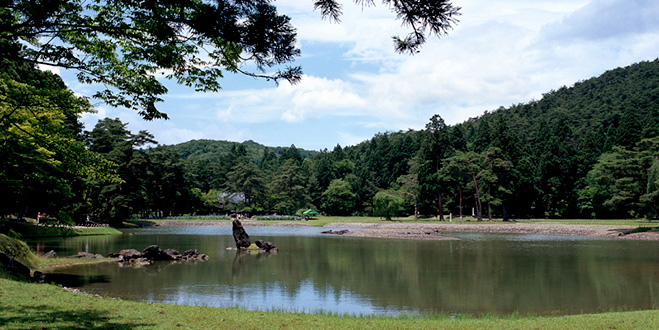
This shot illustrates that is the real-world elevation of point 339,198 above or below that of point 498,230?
above

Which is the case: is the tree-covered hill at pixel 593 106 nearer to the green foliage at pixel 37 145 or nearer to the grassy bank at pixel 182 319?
the grassy bank at pixel 182 319

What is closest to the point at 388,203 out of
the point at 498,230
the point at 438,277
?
the point at 498,230

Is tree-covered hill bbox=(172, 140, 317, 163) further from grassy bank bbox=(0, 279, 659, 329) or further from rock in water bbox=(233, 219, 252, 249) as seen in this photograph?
grassy bank bbox=(0, 279, 659, 329)

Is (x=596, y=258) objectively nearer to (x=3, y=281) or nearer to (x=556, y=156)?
(x=3, y=281)

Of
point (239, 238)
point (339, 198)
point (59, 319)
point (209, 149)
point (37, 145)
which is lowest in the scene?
point (239, 238)

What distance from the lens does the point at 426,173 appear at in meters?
57.6

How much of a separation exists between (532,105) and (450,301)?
104 metres

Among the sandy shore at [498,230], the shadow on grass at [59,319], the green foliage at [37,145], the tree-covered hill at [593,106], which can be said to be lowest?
the sandy shore at [498,230]

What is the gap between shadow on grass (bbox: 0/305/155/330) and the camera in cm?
637

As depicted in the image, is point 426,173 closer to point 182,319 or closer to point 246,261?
point 246,261

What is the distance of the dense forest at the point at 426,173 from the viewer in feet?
82.2

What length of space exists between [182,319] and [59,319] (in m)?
1.85

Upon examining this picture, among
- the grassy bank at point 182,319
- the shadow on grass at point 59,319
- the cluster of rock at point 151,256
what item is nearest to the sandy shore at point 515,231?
the cluster of rock at point 151,256

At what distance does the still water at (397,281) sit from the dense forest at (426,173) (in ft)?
13.0
